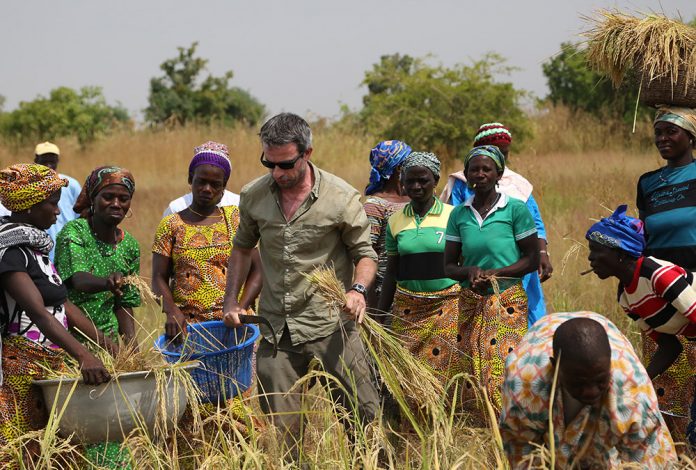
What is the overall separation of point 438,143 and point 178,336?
11621 mm

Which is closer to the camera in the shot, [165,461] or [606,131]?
[165,461]

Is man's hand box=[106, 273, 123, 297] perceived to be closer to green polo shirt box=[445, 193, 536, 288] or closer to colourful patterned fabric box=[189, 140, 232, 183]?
colourful patterned fabric box=[189, 140, 232, 183]

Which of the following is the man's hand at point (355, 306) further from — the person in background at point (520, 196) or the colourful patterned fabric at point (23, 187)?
the person in background at point (520, 196)

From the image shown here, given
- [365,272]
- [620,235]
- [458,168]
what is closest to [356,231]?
[365,272]

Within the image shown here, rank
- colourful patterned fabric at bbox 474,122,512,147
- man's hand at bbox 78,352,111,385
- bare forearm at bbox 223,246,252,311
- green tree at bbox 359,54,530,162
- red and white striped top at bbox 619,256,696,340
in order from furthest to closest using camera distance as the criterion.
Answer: green tree at bbox 359,54,530,162
colourful patterned fabric at bbox 474,122,512,147
bare forearm at bbox 223,246,252,311
red and white striped top at bbox 619,256,696,340
man's hand at bbox 78,352,111,385

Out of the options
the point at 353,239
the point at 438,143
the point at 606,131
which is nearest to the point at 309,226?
the point at 353,239

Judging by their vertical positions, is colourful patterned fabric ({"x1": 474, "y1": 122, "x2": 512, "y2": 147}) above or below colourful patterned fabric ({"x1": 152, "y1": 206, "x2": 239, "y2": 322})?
above

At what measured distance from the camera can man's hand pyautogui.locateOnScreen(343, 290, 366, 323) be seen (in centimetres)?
379

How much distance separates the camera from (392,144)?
5.51 m

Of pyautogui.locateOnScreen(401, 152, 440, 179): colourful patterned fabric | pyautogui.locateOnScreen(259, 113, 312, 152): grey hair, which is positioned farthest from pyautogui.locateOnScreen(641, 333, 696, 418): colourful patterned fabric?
pyautogui.locateOnScreen(259, 113, 312, 152): grey hair

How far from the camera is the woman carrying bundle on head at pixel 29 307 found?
12.2ft

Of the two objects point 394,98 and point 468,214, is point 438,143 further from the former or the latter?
point 468,214

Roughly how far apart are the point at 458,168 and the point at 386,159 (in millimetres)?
10095

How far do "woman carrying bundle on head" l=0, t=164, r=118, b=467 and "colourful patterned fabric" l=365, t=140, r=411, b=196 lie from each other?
6.96ft
